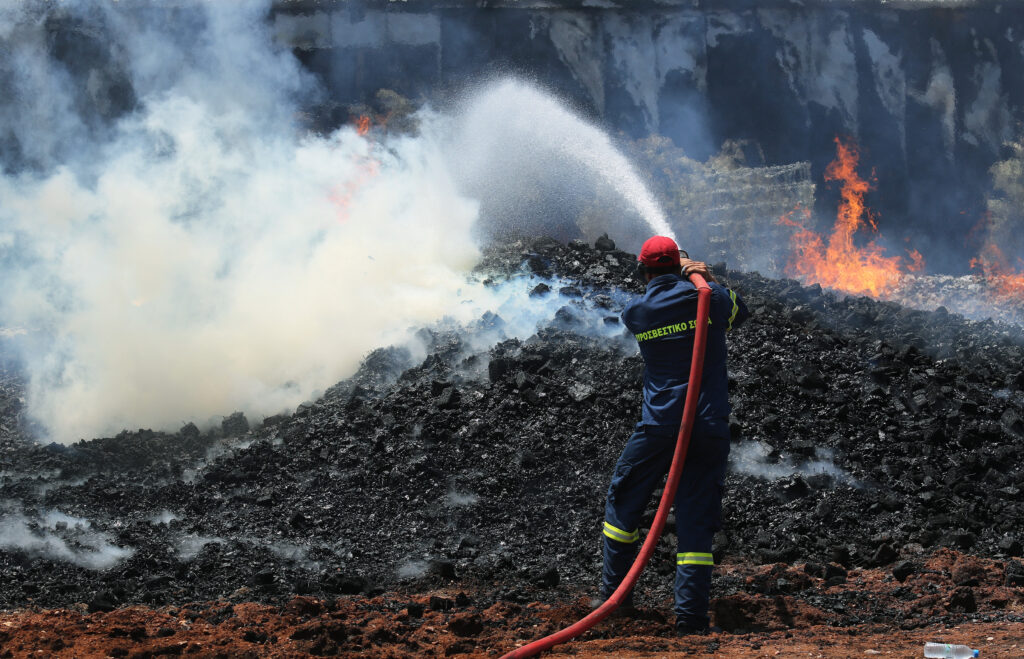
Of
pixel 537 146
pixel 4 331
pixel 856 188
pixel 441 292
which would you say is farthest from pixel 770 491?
pixel 856 188

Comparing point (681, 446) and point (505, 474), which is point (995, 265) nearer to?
point (505, 474)

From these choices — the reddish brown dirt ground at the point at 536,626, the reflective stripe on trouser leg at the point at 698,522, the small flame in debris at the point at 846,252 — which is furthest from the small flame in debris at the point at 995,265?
the reflective stripe on trouser leg at the point at 698,522

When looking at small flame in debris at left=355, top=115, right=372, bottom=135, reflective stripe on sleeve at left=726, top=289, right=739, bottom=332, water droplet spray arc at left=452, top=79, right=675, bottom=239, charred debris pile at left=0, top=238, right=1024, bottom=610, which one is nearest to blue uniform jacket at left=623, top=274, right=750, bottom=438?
reflective stripe on sleeve at left=726, top=289, right=739, bottom=332

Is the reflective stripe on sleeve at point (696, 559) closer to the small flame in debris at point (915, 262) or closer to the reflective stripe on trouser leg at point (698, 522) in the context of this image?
the reflective stripe on trouser leg at point (698, 522)

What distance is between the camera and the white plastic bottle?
4.43 m

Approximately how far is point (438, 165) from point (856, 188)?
411 inches

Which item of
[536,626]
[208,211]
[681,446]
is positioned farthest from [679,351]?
[208,211]

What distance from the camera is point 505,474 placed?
7.80m

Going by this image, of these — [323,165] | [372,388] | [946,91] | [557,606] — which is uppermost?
[946,91]

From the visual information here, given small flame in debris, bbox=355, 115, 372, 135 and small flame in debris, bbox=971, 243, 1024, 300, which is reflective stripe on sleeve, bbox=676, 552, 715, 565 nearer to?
small flame in debris, bbox=355, 115, 372, 135

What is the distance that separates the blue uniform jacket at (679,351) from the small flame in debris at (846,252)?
47.9ft

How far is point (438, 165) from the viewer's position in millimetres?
17609

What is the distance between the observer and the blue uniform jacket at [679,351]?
17.4ft

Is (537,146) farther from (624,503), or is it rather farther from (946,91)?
(624,503)
